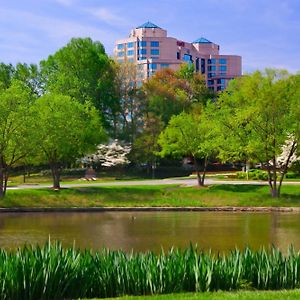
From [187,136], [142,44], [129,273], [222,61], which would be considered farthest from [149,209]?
[222,61]

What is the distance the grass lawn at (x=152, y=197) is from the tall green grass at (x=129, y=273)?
93.0ft

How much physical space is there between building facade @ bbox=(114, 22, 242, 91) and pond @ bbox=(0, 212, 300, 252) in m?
108

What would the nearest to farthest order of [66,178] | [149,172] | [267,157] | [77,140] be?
1. [267,157]
2. [77,140]
3. [66,178]
4. [149,172]

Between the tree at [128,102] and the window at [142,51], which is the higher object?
the window at [142,51]

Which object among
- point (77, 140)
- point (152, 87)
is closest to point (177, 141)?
point (77, 140)

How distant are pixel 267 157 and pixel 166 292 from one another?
3325 cm

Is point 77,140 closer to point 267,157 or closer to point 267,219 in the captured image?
point 267,157

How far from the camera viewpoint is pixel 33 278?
385 inches

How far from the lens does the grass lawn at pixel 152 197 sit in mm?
39656

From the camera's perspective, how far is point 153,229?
88.4ft

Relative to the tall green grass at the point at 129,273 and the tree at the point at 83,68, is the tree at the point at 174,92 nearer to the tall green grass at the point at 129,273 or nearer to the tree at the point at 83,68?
the tree at the point at 83,68

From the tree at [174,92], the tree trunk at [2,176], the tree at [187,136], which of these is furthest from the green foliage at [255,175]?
the tree trunk at [2,176]

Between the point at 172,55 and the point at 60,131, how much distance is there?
107979mm

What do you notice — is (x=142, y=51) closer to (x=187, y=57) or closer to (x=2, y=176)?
(x=187, y=57)
